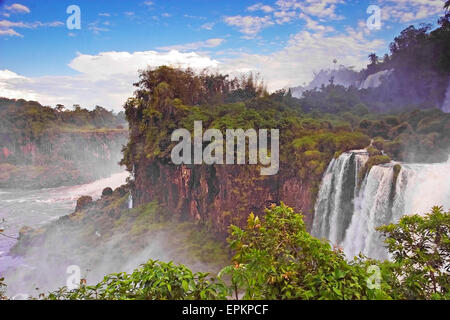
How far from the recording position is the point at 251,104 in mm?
19703

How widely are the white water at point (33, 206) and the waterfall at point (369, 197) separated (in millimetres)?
20751

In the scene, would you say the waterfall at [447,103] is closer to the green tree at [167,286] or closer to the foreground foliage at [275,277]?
the foreground foliage at [275,277]

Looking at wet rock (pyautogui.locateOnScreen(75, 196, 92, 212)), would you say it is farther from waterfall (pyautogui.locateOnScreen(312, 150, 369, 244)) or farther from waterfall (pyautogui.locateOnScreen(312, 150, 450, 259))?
waterfall (pyautogui.locateOnScreen(312, 150, 369, 244))

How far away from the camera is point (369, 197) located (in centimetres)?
1061

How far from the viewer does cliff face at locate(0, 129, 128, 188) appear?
4009 centimetres

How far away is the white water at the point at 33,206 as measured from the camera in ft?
78.4

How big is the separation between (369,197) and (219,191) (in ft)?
27.8

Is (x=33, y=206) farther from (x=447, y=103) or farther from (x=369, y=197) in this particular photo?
(x=447, y=103)

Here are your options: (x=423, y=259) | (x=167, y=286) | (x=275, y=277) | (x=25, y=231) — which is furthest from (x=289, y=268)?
(x=25, y=231)

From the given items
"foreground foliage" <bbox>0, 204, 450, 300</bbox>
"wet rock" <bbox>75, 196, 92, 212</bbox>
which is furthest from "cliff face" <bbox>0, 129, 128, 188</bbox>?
"foreground foliage" <bbox>0, 204, 450, 300</bbox>

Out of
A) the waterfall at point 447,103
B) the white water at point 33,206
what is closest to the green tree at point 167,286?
the waterfall at point 447,103
